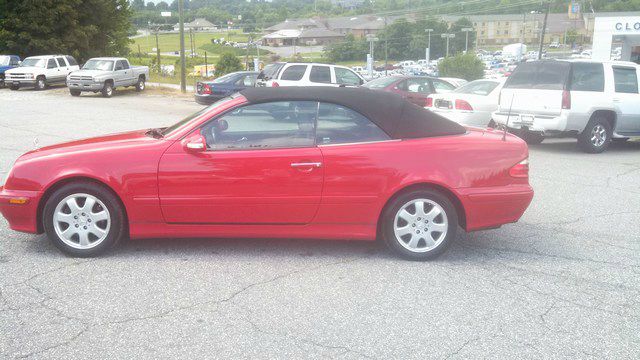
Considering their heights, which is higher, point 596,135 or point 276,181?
point 276,181

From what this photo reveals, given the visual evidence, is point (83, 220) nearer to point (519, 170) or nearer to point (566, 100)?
point (519, 170)

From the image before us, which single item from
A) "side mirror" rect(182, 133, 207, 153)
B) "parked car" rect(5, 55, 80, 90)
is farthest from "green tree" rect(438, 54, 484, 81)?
"side mirror" rect(182, 133, 207, 153)

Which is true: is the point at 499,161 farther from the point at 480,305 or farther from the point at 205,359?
the point at 205,359

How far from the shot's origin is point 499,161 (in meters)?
5.43

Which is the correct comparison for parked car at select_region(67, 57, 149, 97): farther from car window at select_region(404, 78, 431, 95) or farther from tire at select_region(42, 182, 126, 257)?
tire at select_region(42, 182, 126, 257)

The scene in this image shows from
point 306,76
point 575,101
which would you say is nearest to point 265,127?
point 575,101

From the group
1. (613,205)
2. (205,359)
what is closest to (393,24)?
(613,205)

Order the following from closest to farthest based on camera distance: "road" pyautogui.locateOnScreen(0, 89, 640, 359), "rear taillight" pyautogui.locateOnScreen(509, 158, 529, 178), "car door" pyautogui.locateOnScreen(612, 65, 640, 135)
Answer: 1. "road" pyautogui.locateOnScreen(0, 89, 640, 359)
2. "rear taillight" pyautogui.locateOnScreen(509, 158, 529, 178)
3. "car door" pyautogui.locateOnScreen(612, 65, 640, 135)

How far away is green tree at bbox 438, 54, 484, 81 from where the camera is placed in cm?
4862

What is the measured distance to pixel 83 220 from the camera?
17.0 feet

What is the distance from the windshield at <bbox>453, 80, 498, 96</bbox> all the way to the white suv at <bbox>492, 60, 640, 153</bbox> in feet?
4.29

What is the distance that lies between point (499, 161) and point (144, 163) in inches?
122

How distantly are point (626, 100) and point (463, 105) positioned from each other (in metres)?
3.22

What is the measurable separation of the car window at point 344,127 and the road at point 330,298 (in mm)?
1066
